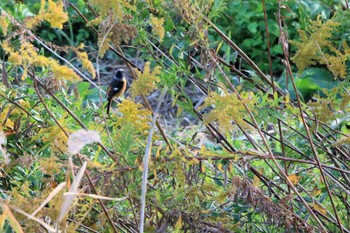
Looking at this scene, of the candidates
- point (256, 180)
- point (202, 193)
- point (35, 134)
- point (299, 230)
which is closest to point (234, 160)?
point (256, 180)

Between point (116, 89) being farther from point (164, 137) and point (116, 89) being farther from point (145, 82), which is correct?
point (145, 82)

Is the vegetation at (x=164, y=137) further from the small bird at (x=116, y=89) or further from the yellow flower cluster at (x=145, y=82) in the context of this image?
the small bird at (x=116, y=89)

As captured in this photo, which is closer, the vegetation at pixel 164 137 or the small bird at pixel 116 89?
the vegetation at pixel 164 137

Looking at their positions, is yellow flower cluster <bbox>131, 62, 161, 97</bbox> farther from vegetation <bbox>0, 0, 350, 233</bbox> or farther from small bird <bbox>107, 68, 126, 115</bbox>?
small bird <bbox>107, 68, 126, 115</bbox>

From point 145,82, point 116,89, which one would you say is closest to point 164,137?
point 145,82

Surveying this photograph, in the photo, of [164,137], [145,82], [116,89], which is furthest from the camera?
[116,89]

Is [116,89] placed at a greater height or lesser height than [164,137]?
lesser

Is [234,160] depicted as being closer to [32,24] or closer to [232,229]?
[232,229]

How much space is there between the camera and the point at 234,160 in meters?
1.71

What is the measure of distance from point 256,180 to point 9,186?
817mm

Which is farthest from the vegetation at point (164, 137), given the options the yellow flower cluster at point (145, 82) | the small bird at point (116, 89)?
the small bird at point (116, 89)

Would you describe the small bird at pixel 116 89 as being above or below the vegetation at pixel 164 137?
below

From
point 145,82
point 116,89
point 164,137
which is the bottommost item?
point 116,89

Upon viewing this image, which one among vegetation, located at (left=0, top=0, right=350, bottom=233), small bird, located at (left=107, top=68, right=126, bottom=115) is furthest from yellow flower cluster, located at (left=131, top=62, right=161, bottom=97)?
small bird, located at (left=107, top=68, right=126, bottom=115)
